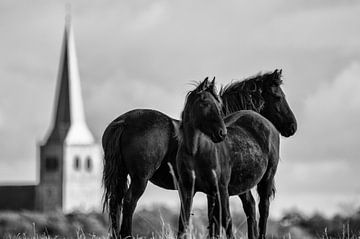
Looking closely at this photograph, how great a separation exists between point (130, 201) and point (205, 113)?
6.92 ft

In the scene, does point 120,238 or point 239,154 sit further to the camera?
point 120,238

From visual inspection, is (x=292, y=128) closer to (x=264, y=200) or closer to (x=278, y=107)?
(x=278, y=107)

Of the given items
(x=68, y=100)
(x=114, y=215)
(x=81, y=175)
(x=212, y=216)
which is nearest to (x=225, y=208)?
(x=212, y=216)

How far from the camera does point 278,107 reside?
12555mm

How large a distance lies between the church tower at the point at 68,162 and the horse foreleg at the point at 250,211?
6279 inches

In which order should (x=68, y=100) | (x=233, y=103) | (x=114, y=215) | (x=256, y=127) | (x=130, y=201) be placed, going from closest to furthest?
1. (x=256, y=127)
2. (x=130, y=201)
3. (x=114, y=215)
4. (x=233, y=103)
5. (x=68, y=100)

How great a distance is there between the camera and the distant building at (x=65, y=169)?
565ft

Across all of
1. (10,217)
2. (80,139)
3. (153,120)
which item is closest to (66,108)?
(80,139)

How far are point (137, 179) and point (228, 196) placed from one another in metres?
1.97

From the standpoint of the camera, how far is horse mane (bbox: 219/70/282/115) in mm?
12578

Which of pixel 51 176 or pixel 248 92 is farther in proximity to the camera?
pixel 51 176

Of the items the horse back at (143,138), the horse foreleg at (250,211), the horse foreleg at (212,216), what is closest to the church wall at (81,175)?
the horse back at (143,138)

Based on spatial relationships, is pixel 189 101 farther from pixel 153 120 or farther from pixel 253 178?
pixel 153 120

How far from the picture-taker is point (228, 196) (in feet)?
35.1
